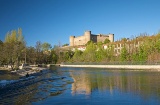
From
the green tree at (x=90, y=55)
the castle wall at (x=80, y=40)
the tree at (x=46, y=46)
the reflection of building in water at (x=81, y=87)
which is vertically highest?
the castle wall at (x=80, y=40)

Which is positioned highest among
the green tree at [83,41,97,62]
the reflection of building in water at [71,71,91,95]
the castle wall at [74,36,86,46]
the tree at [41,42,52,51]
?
the castle wall at [74,36,86,46]

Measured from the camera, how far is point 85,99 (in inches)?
529

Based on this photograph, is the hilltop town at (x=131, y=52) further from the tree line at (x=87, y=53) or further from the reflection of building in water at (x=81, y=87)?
the reflection of building in water at (x=81, y=87)

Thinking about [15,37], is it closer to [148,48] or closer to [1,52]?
[1,52]

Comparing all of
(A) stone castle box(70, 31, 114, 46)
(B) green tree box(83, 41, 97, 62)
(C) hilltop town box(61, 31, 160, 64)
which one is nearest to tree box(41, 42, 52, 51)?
(C) hilltop town box(61, 31, 160, 64)

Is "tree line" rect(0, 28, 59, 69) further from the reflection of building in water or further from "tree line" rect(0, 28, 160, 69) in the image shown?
the reflection of building in water

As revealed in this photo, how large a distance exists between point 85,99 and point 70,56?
8537cm

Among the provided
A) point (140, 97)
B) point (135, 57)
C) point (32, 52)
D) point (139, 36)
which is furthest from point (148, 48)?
point (140, 97)

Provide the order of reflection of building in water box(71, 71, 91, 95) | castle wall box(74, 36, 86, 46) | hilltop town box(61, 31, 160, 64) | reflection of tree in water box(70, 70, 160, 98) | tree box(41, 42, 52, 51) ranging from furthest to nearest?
1. castle wall box(74, 36, 86, 46)
2. tree box(41, 42, 52, 51)
3. hilltop town box(61, 31, 160, 64)
4. reflection of building in water box(71, 71, 91, 95)
5. reflection of tree in water box(70, 70, 160, 98)

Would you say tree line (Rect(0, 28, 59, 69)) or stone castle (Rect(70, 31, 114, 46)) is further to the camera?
stone castle (Rect(70, 31, 114, 46))

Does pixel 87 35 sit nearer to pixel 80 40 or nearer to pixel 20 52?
pixel 80 40

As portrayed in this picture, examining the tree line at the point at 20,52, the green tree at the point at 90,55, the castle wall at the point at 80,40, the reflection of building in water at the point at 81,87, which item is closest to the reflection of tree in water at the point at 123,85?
the reflection of building in water at the point at 81,87

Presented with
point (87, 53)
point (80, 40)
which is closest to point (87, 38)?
point (80, 40)

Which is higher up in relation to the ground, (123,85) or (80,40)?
(80,40)
